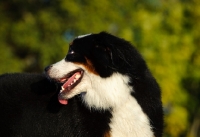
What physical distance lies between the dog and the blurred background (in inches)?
794

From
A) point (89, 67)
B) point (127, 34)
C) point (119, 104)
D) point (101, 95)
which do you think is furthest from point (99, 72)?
point (127, 34)

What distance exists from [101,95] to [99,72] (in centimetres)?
31

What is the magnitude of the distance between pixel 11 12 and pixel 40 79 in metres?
24.7

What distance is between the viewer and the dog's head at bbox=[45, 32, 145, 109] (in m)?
8.33

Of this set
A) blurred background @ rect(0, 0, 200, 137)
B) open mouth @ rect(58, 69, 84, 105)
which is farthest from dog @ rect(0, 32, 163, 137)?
blurred background @ rect(0, 0, 200, 137)

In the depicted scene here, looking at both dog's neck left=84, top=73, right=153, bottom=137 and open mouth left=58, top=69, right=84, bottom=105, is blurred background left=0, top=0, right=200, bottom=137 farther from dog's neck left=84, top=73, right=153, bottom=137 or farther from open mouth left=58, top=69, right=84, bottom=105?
open mouth left=58, top=69, right=84, bottom=105

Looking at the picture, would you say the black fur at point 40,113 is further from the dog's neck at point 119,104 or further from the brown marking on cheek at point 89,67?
the brown marking on cheek at point 89,67

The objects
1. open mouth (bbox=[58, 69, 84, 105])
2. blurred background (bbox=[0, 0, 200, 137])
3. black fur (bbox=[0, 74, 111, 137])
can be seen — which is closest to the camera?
open mouth (bbox=[58, 69, 84, 105])

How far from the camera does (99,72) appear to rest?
834 cm

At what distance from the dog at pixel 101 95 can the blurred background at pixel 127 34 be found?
66.2 ft

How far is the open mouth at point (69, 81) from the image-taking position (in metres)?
8.33

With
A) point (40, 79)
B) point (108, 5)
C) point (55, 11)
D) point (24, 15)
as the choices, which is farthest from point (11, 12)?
point (40, 79)

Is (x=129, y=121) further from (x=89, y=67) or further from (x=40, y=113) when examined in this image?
(x=40, y=113)

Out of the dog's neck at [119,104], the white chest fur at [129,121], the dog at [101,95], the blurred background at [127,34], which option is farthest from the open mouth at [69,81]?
the blurred background at [127,34]
